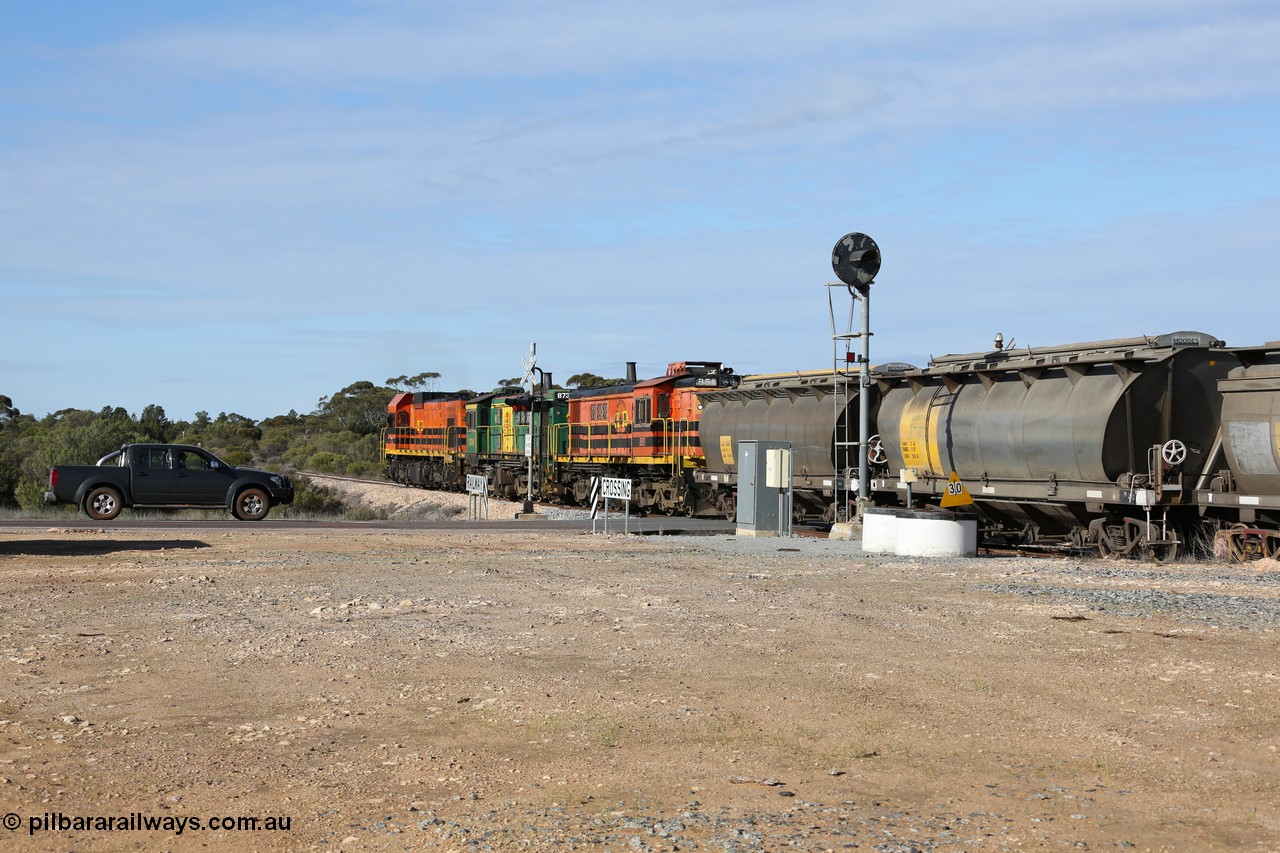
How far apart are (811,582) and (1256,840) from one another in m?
10.6

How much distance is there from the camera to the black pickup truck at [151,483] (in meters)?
27.8

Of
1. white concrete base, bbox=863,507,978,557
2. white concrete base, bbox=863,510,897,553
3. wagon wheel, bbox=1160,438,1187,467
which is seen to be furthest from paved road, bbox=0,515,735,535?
wagon wheel, bbox=1160,438,1187,467

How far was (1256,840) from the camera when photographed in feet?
19.6

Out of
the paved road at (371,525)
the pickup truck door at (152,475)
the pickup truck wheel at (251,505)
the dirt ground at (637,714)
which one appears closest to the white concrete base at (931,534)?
the dirt ground at (637,714)

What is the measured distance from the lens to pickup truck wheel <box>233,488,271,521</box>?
2889cm

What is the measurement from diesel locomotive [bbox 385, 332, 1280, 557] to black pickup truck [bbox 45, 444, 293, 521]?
1184 cm

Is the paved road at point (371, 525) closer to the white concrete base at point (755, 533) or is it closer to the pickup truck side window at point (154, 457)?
the pickup truck side window at point (154, 457)

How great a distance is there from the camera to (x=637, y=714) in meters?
8.52

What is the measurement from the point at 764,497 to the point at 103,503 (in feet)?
47.1

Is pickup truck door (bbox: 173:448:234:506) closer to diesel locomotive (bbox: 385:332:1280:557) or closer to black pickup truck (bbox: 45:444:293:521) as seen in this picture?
black pickup truck (bbox: 45:444:293:521)

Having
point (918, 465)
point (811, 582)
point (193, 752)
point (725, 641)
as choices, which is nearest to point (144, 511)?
point (918, 465)

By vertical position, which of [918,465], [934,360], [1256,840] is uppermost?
[934,360]

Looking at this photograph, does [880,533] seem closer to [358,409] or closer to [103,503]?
[103,503]

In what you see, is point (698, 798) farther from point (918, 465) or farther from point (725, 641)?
point (918, 465)
